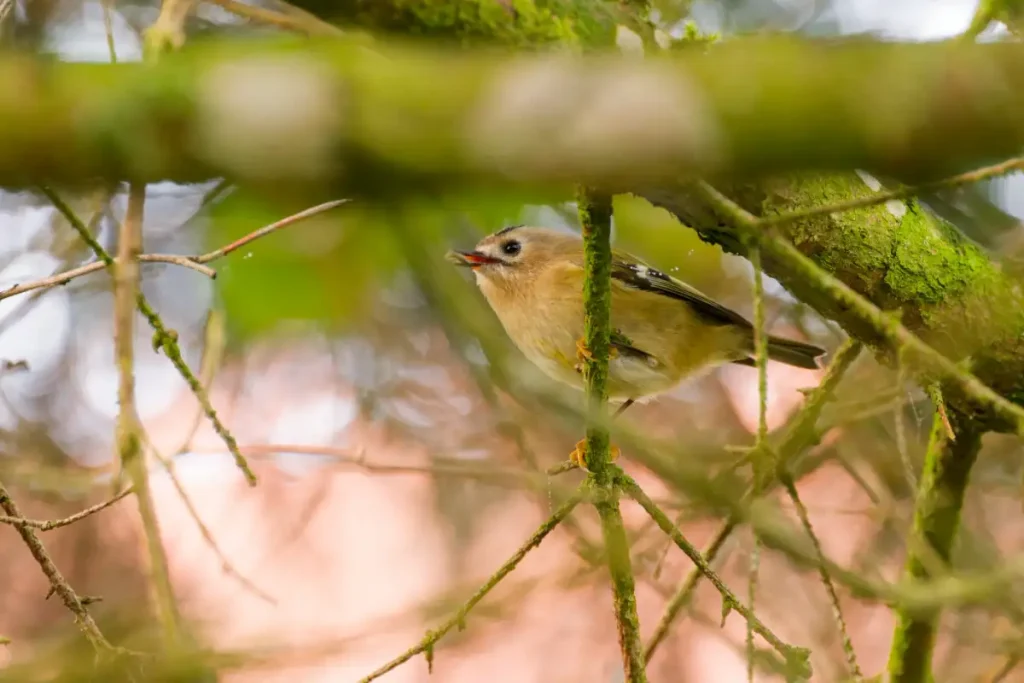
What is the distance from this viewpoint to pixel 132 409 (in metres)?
1.62

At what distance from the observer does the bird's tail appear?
3.26 metres

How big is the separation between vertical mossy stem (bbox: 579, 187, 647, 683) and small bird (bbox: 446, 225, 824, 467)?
1.09 m

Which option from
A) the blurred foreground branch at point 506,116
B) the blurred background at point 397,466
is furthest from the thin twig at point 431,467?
the blurred foreground branch at point 506,116

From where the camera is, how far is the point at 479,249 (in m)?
3.55

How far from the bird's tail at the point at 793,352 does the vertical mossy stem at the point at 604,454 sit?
4.50 feet

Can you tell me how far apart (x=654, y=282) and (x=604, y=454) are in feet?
4.80

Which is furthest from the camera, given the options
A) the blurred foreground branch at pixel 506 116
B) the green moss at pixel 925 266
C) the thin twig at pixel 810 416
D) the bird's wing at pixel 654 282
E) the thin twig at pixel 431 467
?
the bird's wing at pixel 654 282

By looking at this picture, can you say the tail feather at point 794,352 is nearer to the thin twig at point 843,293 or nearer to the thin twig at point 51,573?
the thin twig at point 843,293

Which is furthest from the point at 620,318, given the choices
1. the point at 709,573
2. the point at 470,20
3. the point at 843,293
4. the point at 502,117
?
the point at 502,117

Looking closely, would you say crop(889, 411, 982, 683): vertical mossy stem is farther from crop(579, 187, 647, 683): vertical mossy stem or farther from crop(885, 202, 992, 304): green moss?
crop(579, 187, 647, 683): vertical mossy stem

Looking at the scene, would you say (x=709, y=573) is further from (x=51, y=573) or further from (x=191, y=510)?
(x=51, y=573)

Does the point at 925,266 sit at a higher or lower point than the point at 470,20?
lower

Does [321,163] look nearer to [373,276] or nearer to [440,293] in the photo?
[440,293]

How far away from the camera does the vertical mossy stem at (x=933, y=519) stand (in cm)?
242
